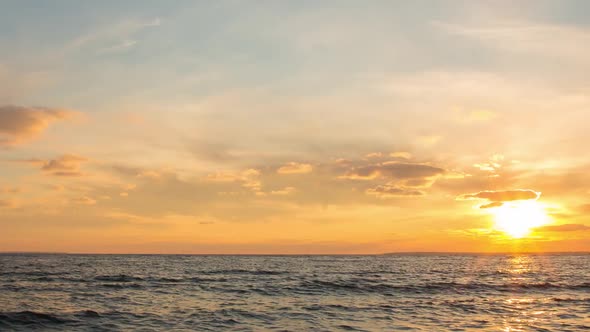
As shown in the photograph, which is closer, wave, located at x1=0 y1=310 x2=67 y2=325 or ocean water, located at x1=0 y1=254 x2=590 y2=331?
ocean water, located at x1=0 y1=254 x2=590 y2=331

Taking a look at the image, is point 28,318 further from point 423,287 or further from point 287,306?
point 423,287

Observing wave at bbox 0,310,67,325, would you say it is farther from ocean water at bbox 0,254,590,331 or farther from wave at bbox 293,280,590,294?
wave at bbox 293,280,590,294

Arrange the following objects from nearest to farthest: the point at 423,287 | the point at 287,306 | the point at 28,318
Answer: the point at 28,318 → the point at 287,306 → the point at 423,287

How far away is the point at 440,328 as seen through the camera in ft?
90.5

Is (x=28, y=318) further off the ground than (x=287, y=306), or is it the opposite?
(x=28, y=318)

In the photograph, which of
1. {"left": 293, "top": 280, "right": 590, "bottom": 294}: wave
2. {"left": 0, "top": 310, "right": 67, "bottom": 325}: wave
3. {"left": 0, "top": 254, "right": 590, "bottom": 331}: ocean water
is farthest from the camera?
{"left": 293, "top": 280, "right": 590, "bottom": 294}: wave

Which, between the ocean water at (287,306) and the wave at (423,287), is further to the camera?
the wave at (423,287)

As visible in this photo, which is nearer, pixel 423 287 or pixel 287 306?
pixel 287 306

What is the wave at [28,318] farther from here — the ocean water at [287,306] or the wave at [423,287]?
the wave at [423,287]

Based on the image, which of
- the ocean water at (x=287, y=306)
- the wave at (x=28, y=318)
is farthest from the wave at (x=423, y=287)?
the wave at (x=28, y=318)

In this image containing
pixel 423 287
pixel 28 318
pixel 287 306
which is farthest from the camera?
pixel 423 287

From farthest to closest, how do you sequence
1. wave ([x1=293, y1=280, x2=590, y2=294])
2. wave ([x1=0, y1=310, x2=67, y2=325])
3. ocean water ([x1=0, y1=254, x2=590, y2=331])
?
wave ([x1=293, y1=280, x2=590, y2=294])
wave ([x1=0, y1=310, x2=67, y2=325])
ocean water ([x1=0, y1=254, x2=590, y2=331])

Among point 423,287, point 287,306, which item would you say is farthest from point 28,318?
point 423,287

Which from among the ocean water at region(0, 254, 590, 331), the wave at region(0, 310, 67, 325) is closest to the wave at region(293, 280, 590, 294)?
the ocean water at region(0, 254, 590, 331)
